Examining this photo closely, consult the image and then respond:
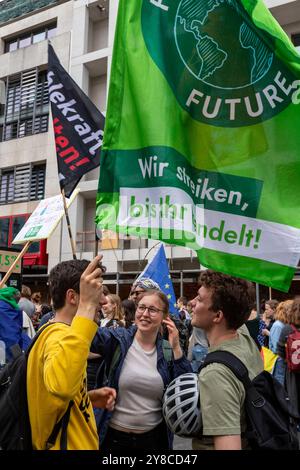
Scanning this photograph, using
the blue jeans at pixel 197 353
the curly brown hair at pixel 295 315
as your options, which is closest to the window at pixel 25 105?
the blue jeans at pixel 197 353

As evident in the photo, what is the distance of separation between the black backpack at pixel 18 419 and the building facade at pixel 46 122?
54.5 feet

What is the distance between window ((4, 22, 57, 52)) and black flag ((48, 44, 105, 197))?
22.3 m

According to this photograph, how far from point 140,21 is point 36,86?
22.2 m

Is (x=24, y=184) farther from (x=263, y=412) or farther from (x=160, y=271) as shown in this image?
(x=263, y=412)

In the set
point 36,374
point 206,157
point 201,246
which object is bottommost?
point 36,374

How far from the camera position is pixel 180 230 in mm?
2344

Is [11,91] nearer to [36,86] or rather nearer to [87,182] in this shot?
[36,86]

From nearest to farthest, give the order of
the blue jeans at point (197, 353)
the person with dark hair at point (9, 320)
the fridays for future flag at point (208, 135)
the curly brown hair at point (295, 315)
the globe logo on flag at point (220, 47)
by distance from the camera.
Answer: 1. the fridays for future flag at point (208, 135)
2. the globe logo on flag at point (220, 47)
3. the curly brown hair at point (295, 315)
4. the person with dark hair at point (9, 320)
5. the blue jeans at point (197, 353)

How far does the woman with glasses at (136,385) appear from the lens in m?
2.66

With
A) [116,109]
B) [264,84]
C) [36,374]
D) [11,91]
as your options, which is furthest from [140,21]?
[11,91]

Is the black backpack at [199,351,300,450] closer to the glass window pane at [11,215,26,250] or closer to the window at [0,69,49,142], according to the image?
the glass window pane at [11,215,26,250]

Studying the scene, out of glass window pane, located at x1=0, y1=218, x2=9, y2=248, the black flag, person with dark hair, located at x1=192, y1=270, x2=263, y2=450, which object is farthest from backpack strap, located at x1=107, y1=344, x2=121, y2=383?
glass window pane, located at x1=0, y1=218, x2=9, y2=248

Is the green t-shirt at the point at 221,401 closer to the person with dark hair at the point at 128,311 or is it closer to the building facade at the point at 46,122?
the person with dark hair at the point at 128,311

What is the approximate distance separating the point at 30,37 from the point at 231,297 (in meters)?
26.2
